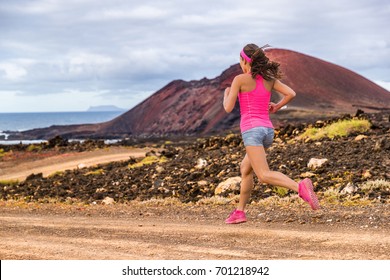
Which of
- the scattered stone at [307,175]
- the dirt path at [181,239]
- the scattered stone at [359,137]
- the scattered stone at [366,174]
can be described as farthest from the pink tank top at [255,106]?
the scattered stone at [359,137]

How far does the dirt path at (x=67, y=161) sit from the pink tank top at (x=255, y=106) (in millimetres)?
23515

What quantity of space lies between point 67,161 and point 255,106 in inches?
1068

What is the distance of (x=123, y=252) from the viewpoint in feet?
27.7

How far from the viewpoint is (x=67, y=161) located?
3516cm

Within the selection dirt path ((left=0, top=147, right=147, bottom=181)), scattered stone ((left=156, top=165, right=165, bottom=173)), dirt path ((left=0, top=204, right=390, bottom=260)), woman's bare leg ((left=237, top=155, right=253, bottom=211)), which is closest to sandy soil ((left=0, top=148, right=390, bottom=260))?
dirt path ((left=0, top=204, right=390, bottom=260))

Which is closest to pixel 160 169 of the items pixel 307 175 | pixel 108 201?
pixel 108 201

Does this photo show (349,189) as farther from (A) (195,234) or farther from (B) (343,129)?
(B) (343,129)

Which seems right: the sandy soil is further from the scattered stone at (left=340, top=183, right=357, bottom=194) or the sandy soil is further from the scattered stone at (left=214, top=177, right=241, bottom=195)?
the scattered stone at (left=340, top=183, right=357, bottom=194)

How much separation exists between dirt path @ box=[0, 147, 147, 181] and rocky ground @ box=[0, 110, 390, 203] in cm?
763

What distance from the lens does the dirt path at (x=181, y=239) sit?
8.22m

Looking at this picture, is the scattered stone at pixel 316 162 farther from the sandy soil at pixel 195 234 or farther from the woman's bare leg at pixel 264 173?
the woman's bare leg at pixel 264 173

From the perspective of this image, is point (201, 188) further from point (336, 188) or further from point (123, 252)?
point (123, 252)

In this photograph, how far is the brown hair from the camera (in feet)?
30.4
